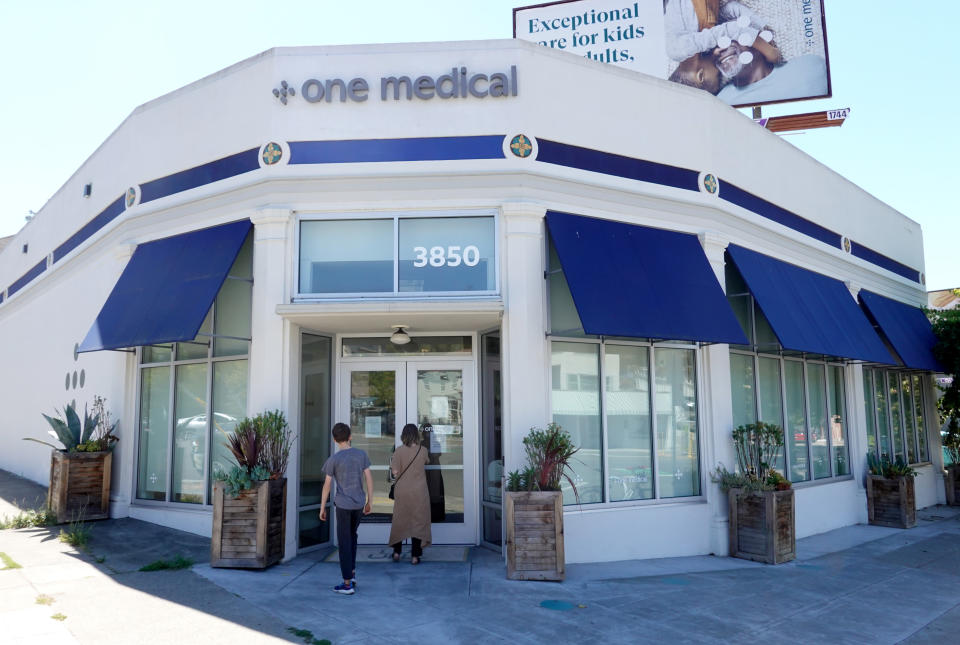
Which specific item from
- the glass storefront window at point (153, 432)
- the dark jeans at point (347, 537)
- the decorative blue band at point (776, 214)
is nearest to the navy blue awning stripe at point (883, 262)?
the decorative blue band at point (776, 214)

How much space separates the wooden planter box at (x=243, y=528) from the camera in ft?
25.4

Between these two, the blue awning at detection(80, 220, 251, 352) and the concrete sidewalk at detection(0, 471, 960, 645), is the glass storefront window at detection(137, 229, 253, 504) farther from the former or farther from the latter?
the concrete sidewalk at detection(0, 471, 960, 645)

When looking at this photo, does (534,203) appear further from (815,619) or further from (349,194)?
(815,619)

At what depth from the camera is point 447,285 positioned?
8.84m

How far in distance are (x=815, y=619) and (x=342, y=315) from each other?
6.10 m

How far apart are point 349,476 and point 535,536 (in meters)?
2.22

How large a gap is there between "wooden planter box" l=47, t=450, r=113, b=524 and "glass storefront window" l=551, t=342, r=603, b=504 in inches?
273

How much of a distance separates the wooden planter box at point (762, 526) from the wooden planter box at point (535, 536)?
10.0 ft

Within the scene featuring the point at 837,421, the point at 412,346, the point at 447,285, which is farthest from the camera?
the point at 837,421

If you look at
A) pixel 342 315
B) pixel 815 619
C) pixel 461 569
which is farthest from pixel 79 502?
pixel 815 619

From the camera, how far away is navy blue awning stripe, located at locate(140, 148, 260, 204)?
934 cm

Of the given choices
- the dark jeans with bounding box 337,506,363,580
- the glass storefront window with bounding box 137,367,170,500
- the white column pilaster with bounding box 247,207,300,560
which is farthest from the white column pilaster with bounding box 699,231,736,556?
the glass storefront window with bounding box 137,367,170,500

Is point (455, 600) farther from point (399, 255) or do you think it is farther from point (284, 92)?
point (284, 92)

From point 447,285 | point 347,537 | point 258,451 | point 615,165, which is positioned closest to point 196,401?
point 258,451
